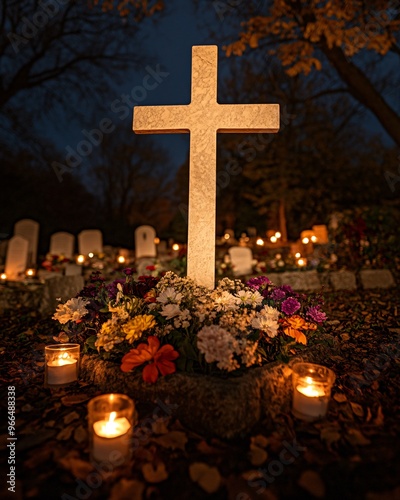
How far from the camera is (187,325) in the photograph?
239 cm

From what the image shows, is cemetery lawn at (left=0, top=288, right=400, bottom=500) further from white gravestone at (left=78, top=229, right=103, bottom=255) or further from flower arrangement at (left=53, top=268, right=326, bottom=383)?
white gravestone at (left=78, top=229, right=103, bottom=255)

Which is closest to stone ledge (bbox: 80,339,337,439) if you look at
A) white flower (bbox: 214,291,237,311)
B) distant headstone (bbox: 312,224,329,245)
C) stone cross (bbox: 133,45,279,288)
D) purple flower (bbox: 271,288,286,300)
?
white flower (bbox: 214,291,237,311)

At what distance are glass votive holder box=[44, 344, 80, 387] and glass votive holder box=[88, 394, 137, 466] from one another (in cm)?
91

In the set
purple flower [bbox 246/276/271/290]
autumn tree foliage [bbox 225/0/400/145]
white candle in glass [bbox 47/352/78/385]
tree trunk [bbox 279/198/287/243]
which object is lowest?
white candle in glass [bbox 47/352/78/385]

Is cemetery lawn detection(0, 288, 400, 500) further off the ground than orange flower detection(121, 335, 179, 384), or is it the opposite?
orange flower detection(121, 335, 179, 384)

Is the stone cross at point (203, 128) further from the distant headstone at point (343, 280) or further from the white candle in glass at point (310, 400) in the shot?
the distant headstone at point (343, 280)

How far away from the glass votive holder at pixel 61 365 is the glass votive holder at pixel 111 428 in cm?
91

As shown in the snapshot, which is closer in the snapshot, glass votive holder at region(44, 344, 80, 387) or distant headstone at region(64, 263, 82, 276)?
glass votive holder at region(44, 344, 80, 387)

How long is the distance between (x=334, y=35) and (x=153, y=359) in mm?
7185

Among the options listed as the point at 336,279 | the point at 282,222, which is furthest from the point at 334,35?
the point at 282,222

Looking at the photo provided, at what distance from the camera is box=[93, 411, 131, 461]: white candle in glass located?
1.69 meters

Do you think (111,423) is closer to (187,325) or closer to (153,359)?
(153,359)

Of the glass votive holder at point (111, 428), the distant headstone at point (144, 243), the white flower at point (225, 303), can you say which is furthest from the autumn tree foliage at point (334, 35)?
the glass votive holder at point (111, 428)

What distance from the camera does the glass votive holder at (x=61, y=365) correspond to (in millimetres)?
2543
